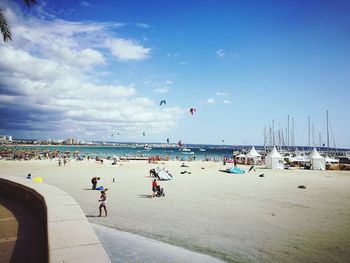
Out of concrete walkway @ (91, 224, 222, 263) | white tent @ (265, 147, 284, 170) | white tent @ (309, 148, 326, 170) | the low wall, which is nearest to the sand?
concrete walkway @ (91, 224, 222, 263)

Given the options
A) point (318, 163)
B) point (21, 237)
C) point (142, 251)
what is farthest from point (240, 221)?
point (318, 163)

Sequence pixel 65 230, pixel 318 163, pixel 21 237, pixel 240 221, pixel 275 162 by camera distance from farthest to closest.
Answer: pixel 275 162
pixel 318 163
pixel 240 221
pixel 21 237
pixel 65 230

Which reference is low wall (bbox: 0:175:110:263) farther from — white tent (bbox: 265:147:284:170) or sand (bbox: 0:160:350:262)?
white tent (bbox: 265:147:284:170)

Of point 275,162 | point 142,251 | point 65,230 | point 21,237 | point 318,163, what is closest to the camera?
point 65,230

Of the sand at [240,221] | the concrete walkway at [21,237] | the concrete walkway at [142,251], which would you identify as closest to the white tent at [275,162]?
the sand at [240,221]

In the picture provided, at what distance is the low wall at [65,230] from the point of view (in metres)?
3.91

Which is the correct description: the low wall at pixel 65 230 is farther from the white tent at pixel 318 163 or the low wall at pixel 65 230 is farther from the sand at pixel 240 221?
the white tent at pixel 318 163

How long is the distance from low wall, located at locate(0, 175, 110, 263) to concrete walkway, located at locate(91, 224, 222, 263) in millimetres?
2109

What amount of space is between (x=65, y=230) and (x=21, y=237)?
6.61 ft

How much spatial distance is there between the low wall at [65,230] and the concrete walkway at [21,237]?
1.09ft

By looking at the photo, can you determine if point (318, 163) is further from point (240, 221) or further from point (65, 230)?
point (65, 230)

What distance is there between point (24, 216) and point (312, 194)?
18940 millimetres

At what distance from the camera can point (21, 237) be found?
620cm

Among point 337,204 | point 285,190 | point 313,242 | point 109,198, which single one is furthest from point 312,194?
point 109,198
